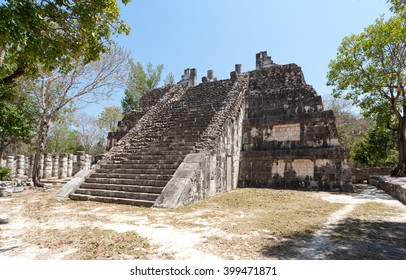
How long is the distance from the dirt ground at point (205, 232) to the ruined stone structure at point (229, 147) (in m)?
1.44

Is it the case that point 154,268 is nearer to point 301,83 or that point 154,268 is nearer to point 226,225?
point 226,225

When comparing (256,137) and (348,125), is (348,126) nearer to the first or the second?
(348,125)

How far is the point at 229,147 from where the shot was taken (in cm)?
1148

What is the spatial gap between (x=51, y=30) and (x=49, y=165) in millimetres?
17352

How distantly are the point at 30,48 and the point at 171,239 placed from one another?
4.49m

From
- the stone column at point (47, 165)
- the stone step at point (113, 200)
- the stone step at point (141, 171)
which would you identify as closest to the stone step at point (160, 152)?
the stone step at point (141, 171)

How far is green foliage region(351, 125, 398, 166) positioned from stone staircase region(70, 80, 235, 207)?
15.1 metres

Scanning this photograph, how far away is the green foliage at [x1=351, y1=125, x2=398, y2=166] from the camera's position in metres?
21.6

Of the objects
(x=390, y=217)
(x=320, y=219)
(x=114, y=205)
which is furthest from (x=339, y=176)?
(x=114, y=205)

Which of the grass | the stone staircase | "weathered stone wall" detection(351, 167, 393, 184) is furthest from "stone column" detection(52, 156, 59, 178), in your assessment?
"weathered stone wall" detection(351, 167, 393, 184)

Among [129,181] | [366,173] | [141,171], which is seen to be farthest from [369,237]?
[366,173]

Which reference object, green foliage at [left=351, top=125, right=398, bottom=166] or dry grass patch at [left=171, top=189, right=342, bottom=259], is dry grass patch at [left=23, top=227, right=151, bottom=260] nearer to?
dry grass patch at [left=171, top=189, right=342, bottom=259]

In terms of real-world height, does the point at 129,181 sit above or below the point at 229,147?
below

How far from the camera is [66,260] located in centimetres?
330
